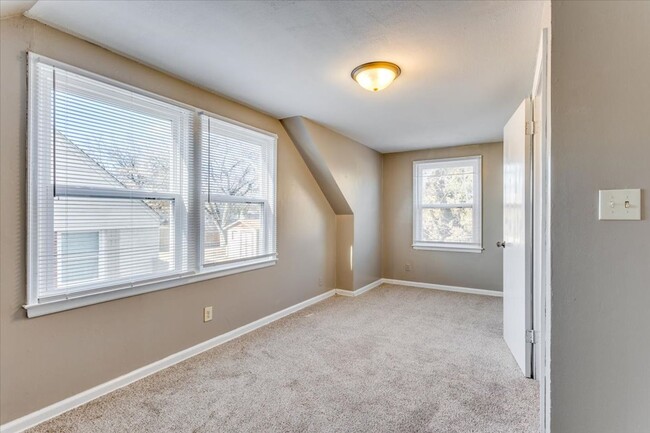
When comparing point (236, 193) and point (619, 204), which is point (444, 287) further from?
point (619, 204)

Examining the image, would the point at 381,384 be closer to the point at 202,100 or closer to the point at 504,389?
the point at 504,389

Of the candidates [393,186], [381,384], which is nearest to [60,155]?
[381,384]

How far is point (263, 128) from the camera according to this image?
3398 mm

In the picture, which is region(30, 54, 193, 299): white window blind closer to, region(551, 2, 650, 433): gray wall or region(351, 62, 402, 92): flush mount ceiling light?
region(351, 62, 402, 92): flush mount ceiling light

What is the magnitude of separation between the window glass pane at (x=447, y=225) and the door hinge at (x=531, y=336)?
8.73ft

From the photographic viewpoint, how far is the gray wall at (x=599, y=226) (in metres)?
1.26

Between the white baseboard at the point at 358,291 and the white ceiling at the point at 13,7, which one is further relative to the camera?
the white baseboard at the point at 358,291

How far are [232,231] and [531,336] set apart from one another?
8.39 ft

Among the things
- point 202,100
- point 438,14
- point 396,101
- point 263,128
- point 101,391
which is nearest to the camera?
point 438,14

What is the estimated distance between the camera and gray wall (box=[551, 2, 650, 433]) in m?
1.26

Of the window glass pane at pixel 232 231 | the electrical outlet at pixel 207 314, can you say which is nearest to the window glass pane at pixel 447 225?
the window glass pane at pixel 232 231

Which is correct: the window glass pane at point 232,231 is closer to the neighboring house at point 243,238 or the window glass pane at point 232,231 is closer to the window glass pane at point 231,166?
the neighboring house at point 243,238

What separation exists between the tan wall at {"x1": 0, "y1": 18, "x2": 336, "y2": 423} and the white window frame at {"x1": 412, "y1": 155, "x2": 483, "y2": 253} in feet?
9.19

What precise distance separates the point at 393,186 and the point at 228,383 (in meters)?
3.95
